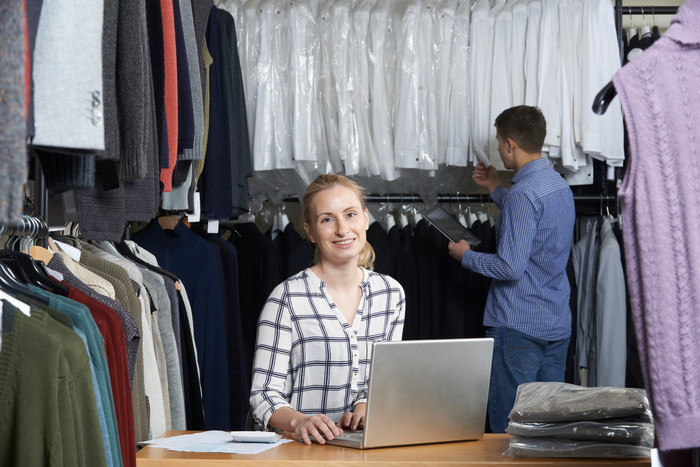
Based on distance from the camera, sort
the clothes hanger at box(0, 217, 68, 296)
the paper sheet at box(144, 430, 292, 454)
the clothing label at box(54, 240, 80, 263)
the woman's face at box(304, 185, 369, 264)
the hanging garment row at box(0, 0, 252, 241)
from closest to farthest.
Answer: the hanging garment row at box(0, 0, 252, 241), the clothes hanger at box(0, 217, 68, 296), the paper sheet at box(144, 430, 292, 454), the clothing label at box(54, 240, 80, 263), the woman's face at box(304, 185, 369, 264)

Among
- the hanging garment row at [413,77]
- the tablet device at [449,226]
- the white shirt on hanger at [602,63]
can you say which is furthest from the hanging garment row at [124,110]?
the white shirt on hanger at [602,63]

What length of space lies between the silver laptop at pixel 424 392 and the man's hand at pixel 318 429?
0.07 feet

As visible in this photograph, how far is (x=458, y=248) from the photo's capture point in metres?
3.90

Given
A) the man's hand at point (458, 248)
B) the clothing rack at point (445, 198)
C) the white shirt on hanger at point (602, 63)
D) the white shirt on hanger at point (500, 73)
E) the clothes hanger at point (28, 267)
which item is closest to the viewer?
the clothes hanger at point (28, 267)

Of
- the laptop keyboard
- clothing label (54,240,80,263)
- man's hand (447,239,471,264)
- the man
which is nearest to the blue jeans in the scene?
the man

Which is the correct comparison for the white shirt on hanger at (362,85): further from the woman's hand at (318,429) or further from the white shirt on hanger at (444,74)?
the woman's hand at (318,429)

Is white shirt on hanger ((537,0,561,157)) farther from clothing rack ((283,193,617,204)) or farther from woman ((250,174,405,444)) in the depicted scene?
woman ((250,174,405,444))

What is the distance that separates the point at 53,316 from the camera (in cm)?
169

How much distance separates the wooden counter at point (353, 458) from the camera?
6.28ft

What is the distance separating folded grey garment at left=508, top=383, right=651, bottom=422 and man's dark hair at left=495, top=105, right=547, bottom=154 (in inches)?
74.7

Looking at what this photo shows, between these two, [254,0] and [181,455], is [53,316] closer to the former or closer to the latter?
[181,455]

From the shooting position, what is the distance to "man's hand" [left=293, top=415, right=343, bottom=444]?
83.0 inches

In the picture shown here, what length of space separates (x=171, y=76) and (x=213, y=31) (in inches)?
54.5

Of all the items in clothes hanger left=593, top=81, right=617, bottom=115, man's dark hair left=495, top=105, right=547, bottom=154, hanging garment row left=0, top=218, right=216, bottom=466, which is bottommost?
hanging garment row left=0, top=218, right=216, bottom=466
